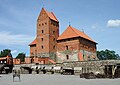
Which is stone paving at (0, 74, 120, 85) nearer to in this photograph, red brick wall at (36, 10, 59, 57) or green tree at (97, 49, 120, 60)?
red brick wall at (36, 10, 59, 57)

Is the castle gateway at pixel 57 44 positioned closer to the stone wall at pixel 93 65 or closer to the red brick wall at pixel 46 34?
the red brick wall at pixel 46 34

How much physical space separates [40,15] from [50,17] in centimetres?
351

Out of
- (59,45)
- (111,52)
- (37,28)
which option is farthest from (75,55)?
(111,52)

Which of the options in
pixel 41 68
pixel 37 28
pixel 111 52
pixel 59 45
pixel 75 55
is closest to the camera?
pixel 41 68

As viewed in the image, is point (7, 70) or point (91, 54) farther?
point (91, 54)

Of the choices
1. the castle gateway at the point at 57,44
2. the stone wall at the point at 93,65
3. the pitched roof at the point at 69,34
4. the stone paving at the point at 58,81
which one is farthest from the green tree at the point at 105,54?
the stone paving at the point at 58,81

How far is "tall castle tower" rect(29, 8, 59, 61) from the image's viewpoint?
55.5 meters

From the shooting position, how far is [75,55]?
168 feet

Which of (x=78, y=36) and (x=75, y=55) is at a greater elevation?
(x=78, y=36)

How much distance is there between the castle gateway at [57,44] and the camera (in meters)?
52.2

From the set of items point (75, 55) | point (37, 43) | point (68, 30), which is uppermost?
point (68, 30)

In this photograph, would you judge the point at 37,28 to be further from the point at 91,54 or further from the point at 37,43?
the point at 91,54

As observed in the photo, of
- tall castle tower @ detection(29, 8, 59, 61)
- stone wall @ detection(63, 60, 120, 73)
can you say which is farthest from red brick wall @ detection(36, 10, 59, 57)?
stone wall @ detection(63, 60, 120, 73)

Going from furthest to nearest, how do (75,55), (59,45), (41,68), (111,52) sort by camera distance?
1. (111,52)
2. (59,45)
3. (75,55)
4. (41,68)
